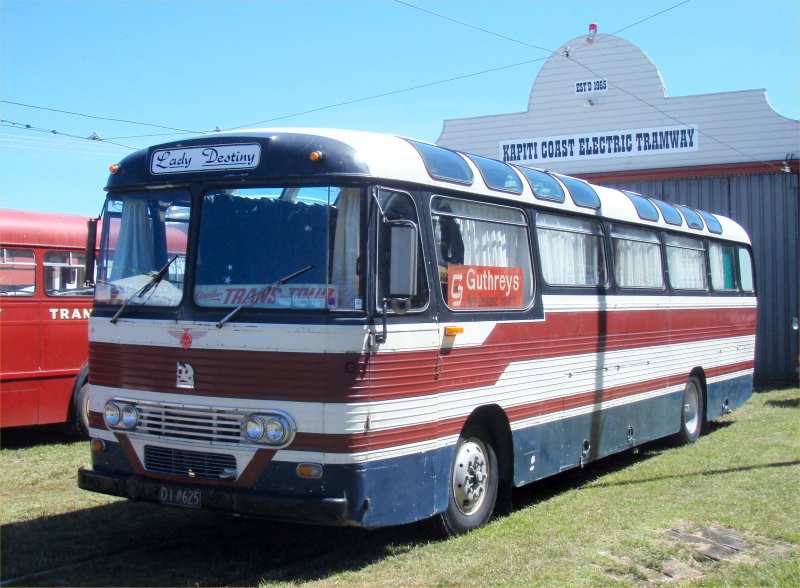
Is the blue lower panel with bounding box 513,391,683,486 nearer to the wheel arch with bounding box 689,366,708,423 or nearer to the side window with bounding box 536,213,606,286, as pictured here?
the wheel arch with bounding box 689,366,708,423

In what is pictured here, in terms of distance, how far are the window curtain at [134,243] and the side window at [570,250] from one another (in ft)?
12.1

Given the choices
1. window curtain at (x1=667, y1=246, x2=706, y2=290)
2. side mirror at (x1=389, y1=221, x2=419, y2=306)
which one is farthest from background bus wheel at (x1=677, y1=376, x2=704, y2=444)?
side mirror at (x1=389, y1=221, x2=419, y2=306)

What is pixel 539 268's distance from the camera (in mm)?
8984

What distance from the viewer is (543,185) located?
9.40 meters

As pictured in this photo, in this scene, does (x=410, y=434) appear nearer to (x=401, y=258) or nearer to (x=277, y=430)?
(x=277, y=430)

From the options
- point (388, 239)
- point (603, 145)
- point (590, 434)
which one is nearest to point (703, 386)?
point (590, 434)

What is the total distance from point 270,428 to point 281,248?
124 cm

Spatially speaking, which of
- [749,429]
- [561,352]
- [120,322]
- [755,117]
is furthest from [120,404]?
[755,117]

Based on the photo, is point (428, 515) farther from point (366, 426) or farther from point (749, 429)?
point (749, 429)

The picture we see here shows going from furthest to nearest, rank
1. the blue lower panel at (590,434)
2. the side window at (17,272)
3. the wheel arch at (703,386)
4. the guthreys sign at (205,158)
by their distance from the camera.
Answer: the wheel arch at (703,386) → the side window at (17,272) → the blue lower panel at (590,434) → the guthreys sign at (205,158)

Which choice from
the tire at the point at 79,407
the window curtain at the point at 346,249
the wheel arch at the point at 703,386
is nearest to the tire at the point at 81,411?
the tire at the point at 79,407

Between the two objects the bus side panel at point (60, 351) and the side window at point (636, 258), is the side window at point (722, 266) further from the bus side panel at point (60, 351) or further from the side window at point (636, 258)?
the bus side panel at point (60, 351)

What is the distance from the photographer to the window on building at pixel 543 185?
918 centimetres

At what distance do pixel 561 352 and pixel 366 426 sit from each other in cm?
344
